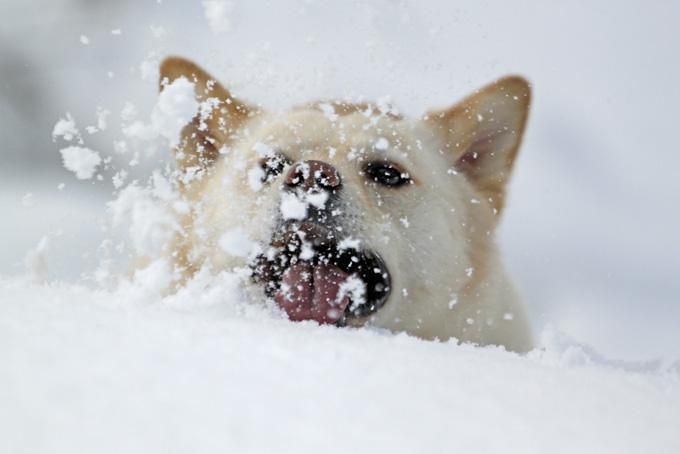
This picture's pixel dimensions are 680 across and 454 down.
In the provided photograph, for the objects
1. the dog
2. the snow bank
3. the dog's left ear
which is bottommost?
the snow bank

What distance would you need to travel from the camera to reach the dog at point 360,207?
2463mm

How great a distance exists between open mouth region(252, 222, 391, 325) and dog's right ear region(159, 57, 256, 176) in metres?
0.92

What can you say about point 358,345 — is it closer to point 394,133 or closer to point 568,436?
point 568,436

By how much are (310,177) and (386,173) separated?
1.53 feet

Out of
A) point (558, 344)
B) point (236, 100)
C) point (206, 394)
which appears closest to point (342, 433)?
point (206, 394)

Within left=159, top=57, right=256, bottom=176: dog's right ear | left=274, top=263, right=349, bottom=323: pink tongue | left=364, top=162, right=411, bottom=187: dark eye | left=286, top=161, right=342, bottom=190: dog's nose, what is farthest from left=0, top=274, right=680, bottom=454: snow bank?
left=159, top=57, right=256, bottom=176: dog's right ear

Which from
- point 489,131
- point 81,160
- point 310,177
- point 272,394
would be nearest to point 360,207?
point 310,177

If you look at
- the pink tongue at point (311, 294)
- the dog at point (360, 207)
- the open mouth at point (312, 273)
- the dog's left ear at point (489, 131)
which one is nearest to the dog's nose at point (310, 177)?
the dog at point (360, 207)

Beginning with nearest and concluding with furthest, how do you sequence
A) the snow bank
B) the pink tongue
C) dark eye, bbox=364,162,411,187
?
the snow bank
the pink tongue
dark eye, bbox=364,162,411,187

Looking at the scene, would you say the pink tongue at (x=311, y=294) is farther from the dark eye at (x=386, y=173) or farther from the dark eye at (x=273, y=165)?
the dark eye at (x=386, y=173)

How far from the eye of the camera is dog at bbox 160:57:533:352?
2.46 meters

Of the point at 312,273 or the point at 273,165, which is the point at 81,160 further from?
the point at 312,273

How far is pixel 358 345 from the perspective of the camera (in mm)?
1601

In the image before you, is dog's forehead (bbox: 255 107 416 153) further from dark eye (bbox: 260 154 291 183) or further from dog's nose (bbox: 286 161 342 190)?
dog's nose (bbox: 286 161 342 190)
